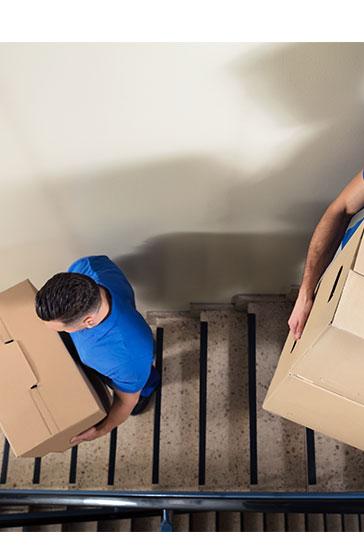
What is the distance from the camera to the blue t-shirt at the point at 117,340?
1818 millimetres

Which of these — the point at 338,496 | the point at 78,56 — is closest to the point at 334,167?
the point at 78,56

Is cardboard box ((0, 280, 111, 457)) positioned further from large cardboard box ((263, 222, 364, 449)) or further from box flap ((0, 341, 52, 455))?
large cardboard box ((263, 222, 364, 449))

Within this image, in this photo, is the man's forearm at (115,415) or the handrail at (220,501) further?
the man's forearm at (115,415)

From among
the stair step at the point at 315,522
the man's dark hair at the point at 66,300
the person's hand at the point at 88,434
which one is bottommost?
the stair step at the point at 315,522

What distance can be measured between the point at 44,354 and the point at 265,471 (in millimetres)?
1259

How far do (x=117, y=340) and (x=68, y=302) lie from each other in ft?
0.88

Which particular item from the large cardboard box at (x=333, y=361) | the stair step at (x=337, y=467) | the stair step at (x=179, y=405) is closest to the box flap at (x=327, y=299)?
the large cardboard box at (x=333, y=361)

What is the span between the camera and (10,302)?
186 cm

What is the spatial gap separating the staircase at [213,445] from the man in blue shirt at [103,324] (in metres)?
0.67

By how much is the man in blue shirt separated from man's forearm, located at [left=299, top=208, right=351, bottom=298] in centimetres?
64

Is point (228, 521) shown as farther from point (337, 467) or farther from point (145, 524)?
point (337, 467)

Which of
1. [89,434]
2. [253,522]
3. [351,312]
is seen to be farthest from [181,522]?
[351,312]

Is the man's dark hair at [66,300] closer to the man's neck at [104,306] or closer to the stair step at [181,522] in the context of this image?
the man's neck at [104,306]
